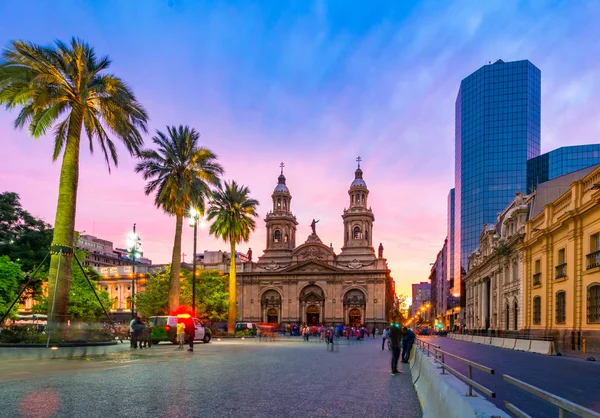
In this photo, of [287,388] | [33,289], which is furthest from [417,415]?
[33,289]

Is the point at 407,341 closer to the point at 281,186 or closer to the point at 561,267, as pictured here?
the point at 561,267

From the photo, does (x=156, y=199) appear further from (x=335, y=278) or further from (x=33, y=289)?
(x=335, y=278)

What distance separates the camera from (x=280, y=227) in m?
102

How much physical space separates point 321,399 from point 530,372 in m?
9.66

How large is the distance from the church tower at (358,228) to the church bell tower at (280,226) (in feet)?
36.9

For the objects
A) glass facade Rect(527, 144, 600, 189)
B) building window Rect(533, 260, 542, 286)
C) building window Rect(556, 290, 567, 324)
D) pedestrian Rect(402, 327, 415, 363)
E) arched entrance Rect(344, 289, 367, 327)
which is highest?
glass facade Rect(527, 144, 600, 189)

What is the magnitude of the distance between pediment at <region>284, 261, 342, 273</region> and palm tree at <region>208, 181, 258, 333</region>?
4359 centimetres

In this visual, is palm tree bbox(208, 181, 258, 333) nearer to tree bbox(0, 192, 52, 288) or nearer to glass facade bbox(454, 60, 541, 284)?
tree bbox(0, 192, 52, 288)

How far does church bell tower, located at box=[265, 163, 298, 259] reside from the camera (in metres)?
101

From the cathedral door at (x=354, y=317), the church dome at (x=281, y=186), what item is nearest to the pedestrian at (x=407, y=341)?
the cathedral door at (x=354, y=317)

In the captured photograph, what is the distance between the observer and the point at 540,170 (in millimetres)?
118750

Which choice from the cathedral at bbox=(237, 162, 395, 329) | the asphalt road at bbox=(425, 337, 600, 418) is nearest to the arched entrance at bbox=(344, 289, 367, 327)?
the cathedral at bbox=(237, 162, 395, 329)

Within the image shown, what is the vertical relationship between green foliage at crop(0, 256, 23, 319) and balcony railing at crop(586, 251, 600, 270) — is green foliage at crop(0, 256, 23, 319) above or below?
below

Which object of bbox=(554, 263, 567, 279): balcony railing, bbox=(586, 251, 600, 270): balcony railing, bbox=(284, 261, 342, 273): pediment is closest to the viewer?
bbox=(586, 251, 600, 270): balcony railing
